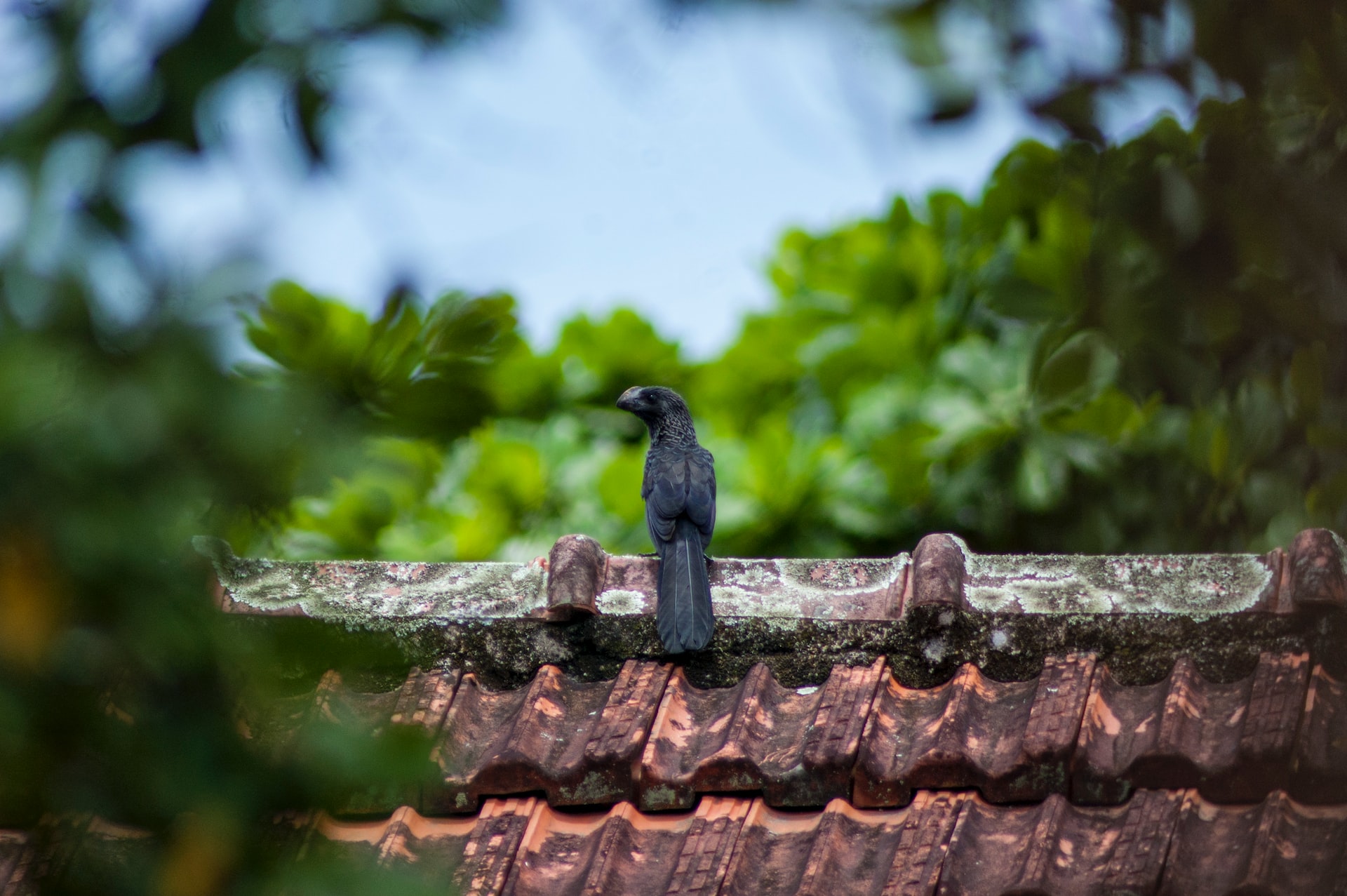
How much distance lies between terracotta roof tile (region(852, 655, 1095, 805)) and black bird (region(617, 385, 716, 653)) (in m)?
0.45

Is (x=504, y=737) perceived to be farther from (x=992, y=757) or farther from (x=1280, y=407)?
(x=1280, y=407)

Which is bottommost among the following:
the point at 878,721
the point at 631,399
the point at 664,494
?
the point at 631,399

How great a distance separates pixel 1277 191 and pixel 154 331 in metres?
1.84

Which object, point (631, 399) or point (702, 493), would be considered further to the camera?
point (631, 399)

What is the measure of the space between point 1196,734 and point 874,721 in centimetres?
61

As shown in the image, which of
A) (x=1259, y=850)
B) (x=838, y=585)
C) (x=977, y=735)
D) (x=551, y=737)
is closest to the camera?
(x=1259, y=850)

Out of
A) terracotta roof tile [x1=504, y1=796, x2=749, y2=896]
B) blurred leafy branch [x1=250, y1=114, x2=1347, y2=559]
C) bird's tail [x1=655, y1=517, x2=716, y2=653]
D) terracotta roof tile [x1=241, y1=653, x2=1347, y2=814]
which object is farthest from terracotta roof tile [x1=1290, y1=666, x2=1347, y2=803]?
bird's tail [x1=655, y1=517, x2=716, y2=653]

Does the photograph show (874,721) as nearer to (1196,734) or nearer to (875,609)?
(875,609)

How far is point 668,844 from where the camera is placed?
2176mm

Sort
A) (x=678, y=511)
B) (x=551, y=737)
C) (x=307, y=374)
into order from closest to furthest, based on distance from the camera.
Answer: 1. (x=307, y=374)
2. (x=551, y=737)
3. (x=678, y=511)

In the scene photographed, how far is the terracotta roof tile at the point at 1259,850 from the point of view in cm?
181

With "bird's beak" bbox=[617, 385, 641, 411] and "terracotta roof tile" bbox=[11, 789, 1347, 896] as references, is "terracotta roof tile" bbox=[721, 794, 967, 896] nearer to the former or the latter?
"terracotta roof tile" bbox=[11, 789, 1347, 896]

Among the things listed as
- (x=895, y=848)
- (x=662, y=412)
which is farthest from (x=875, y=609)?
(x=662, y=412)

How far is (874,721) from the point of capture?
2379 mm
